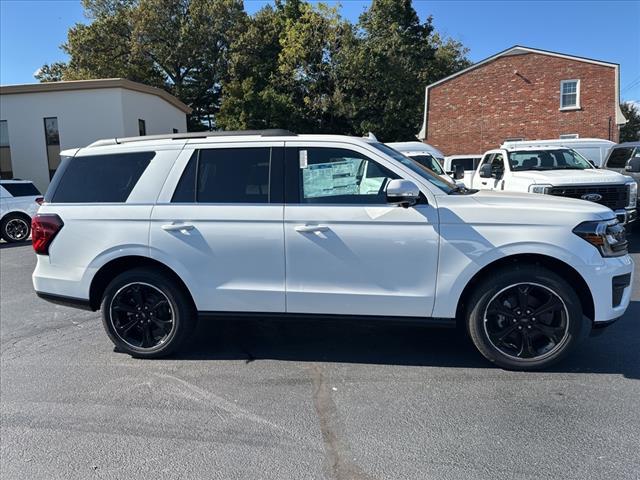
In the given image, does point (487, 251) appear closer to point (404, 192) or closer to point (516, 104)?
point (404, 192)

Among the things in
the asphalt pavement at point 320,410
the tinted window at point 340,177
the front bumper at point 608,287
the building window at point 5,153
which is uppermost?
the building window at point 5,153

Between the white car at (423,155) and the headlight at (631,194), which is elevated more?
the white car at (423,155)

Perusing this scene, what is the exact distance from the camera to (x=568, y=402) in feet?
11.4

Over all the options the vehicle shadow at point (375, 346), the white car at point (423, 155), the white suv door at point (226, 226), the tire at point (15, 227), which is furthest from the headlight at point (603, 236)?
the tire at point (15, 227)

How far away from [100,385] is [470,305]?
3.03 metres

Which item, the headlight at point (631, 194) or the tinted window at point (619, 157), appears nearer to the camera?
the headlight at point (631, 194)

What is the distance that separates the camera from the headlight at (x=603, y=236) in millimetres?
3723

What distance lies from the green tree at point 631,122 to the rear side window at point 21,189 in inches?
2098

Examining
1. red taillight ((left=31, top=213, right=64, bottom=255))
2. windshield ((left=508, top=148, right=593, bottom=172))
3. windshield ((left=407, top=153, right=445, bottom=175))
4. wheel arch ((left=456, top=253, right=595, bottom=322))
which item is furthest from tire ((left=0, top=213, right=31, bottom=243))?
wheel arch ((left=456, top=253, right=595, bottom=322))

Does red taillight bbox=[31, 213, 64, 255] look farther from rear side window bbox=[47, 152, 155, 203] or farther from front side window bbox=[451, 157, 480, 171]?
front side window bbox=[451, 157, 480, 171]

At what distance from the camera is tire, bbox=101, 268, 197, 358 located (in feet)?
14.2

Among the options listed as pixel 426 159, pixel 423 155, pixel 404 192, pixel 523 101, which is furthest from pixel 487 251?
pixel 523 101

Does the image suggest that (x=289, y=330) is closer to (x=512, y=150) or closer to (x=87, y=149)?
(x=87, y=149)

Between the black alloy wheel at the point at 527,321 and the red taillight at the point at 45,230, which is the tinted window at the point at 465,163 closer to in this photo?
the black alloy wheel at the point at 527,321
